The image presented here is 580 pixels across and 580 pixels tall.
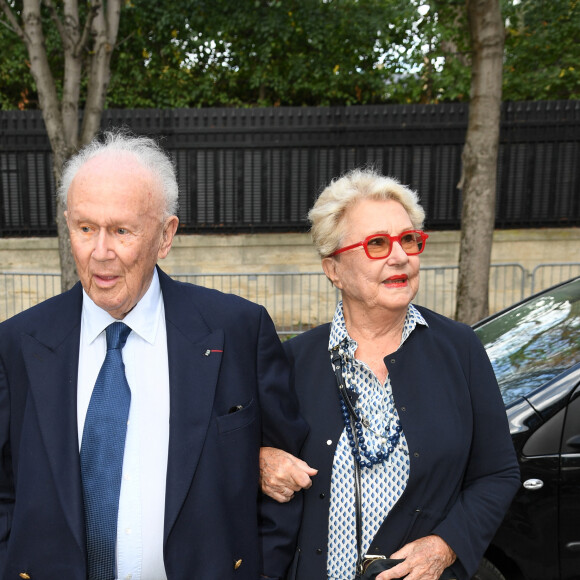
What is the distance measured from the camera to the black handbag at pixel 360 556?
2023 mm

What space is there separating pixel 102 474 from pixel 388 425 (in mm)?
853

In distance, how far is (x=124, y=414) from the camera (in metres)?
1.86

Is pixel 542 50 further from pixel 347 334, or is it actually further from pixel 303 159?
pixel 347 334

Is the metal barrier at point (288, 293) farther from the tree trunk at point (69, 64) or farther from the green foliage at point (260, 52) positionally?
the green foliage at point (260, 52)

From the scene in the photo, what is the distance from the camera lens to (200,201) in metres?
11.0

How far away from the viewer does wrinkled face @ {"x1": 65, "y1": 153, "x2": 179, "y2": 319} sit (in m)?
1.85

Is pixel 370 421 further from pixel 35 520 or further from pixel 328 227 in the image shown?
pixel 35 520

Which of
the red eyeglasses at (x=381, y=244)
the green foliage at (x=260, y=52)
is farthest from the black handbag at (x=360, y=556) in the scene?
the green foliage at (x=260, y=52)

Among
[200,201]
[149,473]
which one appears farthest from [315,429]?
[200,201]

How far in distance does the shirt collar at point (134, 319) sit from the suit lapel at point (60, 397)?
3 cm

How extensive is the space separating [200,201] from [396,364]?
9.10m

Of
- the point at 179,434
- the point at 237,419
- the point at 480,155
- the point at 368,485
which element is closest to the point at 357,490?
the point at 368,485

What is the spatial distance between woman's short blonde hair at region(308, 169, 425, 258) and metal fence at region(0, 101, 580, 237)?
331 inches

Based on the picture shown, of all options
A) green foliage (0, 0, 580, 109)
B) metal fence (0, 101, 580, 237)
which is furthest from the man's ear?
green foliage (0, 0, 580, 109)
